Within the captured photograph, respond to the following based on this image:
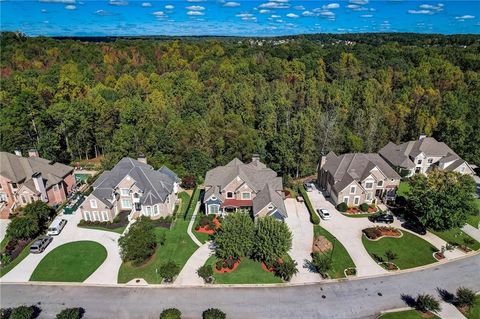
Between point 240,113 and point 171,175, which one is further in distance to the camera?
point 240,113

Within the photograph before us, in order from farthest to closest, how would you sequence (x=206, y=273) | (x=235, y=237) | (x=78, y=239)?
(x=78, y=239), (x=235, y=237), (x=206, y=273)

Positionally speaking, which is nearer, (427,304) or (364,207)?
(427,304)

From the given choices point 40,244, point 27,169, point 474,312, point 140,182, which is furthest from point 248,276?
point 27,169

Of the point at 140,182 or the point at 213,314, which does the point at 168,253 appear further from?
the point at 140,182

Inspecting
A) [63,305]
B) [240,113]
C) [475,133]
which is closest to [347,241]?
[63,305]

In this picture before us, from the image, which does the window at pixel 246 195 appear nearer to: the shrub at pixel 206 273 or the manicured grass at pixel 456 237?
the shrub at pixel 206 273

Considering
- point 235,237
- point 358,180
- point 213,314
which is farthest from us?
point 358,180

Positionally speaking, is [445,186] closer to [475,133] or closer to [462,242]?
[462,242]
